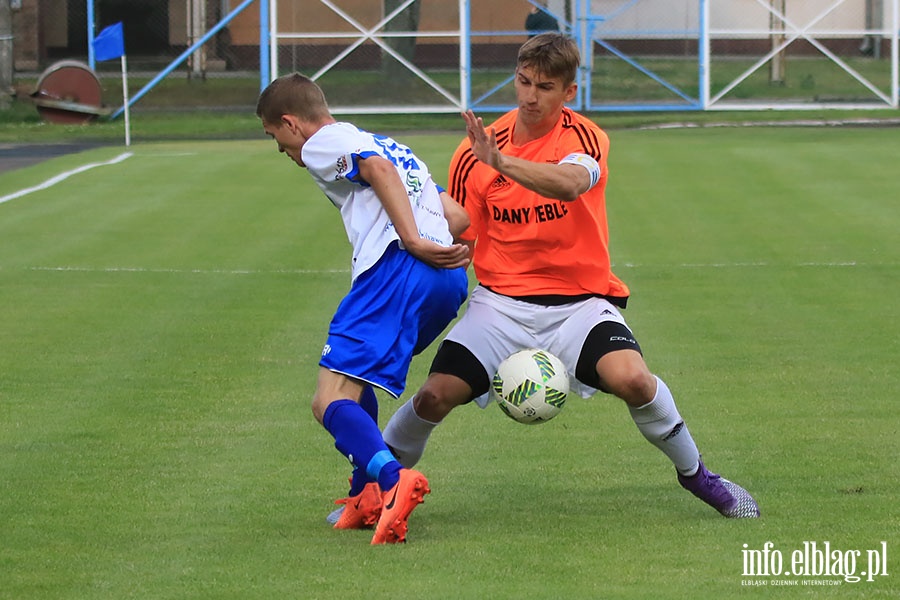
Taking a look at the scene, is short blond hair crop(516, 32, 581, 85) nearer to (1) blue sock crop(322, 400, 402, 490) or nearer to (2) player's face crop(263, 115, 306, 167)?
(2) player's face crop(263, 115, 306, 167)

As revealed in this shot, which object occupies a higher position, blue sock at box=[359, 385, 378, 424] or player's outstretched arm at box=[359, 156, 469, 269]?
player's outstretched arm at box=[359, 156, 469, 269]

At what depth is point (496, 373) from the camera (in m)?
6.23

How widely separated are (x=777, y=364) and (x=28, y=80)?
29680 millimetres

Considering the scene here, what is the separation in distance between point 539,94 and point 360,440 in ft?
5.01

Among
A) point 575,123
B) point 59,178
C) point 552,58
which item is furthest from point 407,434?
point 59,178

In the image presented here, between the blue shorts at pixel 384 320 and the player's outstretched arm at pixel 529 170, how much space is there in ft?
1.80

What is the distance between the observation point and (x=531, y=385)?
605cm

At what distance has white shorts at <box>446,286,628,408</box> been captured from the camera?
6.21 metres

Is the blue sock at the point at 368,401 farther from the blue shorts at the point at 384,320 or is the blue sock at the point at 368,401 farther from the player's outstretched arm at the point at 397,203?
the player's outstretched arm at the point at 397,203

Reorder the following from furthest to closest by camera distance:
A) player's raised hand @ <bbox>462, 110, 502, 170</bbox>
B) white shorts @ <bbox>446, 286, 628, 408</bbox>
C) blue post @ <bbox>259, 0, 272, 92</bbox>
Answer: blue post @ <bbox>259, 0, 272, 92</bbox>, white shorts @ <bbox>446, 286, 628, 408</bbox>, player's raised hand @ <bbox>462, 110, 502, 170</bbox>

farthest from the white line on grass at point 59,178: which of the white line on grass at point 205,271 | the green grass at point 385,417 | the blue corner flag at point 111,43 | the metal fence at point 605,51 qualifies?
the metal fence at point 605,51

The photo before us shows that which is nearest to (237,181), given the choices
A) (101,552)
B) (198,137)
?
(198,137)

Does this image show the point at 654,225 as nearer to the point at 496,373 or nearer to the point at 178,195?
the point at 178,195

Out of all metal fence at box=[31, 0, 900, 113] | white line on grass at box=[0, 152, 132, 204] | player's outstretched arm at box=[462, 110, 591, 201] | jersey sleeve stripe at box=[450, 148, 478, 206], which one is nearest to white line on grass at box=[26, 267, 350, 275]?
white line on grass at box=[0, 152, 132, 204]
